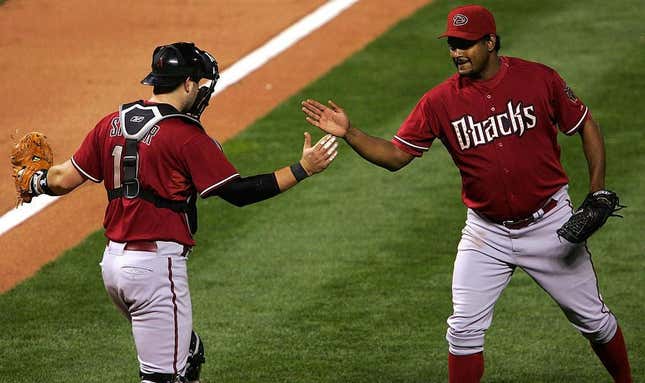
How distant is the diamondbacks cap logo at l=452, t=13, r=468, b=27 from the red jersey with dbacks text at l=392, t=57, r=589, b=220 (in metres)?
0.29

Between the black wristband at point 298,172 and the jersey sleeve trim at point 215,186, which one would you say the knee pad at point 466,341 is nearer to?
the black wristband at point 298,172

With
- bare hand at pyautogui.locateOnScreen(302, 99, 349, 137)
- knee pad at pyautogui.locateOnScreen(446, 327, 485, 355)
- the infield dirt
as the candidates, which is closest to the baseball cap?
bare hand at pyautogui.locateOnScreen(302, 99, 349, 137)

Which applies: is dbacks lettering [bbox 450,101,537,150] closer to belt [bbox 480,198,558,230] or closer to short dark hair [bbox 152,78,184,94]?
belt [bbox 480,198,558,230]

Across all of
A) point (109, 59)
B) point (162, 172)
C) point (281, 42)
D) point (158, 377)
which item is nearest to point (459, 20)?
point (162, 172)

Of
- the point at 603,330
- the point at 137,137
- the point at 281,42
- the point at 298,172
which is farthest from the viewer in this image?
the point at 281,42

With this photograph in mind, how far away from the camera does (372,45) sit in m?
14.0

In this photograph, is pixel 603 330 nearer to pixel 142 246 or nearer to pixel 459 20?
pixel 459 20

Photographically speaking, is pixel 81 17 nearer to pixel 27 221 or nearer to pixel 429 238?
pixel 27 221

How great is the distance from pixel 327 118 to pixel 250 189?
2.30 ft

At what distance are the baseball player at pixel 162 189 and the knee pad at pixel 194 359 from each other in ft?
1.80

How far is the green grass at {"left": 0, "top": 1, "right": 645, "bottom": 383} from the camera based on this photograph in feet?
24.6

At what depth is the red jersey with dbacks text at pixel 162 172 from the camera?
5691 mm

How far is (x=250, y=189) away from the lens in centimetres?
580

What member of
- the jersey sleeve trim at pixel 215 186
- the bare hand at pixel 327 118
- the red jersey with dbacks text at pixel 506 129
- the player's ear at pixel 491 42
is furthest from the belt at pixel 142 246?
the player's ear at pixel 491 42
